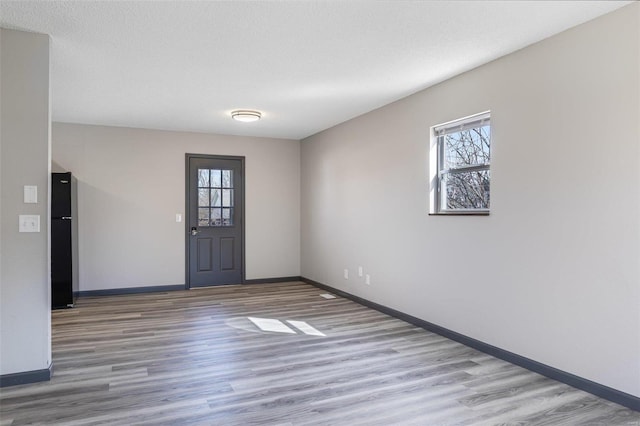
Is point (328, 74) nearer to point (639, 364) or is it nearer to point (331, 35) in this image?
point (331, 35)

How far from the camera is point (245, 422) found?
2463 mm

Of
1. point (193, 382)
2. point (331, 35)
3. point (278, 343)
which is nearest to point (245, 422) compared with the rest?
point (193, 382)

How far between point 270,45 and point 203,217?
4150 mm

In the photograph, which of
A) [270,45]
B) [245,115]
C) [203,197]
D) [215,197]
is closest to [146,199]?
[203,197]

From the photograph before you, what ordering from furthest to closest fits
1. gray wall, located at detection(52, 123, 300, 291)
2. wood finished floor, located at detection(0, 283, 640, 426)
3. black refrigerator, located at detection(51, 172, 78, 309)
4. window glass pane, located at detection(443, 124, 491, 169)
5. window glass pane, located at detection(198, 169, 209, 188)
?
window glass pane, located at detection(198, 169, 209, 188) → gray wall, located at detection(52, 123, 300, 291) → black refrigerator, located at detection(51, 172, 78, 309) → window glass pane, located at detection(443, 124, 491, 169) → wood finished floor, located at detection(0, 283, 640, 426)

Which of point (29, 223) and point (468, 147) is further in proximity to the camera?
point (468, 147)

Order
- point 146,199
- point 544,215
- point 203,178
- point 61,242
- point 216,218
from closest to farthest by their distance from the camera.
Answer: point 544,215, point 61,242, point 146,199, point 203,178, point 216,218

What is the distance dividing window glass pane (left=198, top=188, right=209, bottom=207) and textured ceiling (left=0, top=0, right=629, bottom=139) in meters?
1.98

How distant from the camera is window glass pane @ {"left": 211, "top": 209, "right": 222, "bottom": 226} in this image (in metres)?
6.92

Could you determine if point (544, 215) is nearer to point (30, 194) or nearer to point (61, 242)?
point (30, 194)

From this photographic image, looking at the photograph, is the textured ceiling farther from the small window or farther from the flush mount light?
the small window

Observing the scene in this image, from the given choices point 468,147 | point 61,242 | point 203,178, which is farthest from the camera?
point 203,178

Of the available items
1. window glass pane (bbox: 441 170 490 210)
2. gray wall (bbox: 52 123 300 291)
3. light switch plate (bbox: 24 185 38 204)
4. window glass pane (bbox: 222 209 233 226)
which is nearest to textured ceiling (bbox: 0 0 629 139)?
window glass pane (bbox: 441 170 490 210)

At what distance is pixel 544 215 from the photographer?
3.16 m
